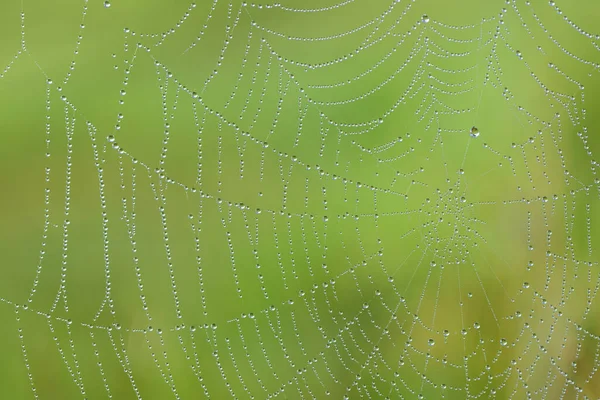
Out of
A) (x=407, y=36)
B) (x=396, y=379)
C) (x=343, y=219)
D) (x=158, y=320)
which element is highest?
(x=407, y=36)

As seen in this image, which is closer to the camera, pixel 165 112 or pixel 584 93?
pixel 165 112

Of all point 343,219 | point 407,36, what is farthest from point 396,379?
point 407,36

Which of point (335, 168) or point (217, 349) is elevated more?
point (335, 168)

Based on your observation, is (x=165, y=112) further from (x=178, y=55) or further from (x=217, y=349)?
(x=217, y=349)

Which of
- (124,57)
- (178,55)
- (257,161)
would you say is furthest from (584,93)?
(124,57)

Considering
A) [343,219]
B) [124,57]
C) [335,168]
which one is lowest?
[343,219]

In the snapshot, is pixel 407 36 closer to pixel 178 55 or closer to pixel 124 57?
pixel 178 55
